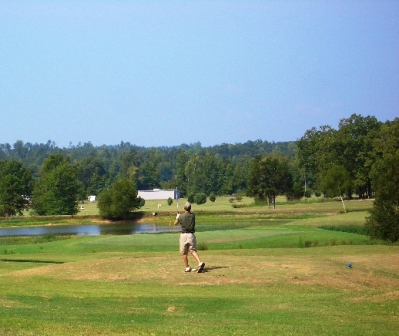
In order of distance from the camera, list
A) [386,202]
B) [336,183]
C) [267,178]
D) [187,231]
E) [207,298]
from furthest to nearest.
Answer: [267,178], [336,183], [386,202], [187,231], [207,298]

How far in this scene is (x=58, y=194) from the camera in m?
114

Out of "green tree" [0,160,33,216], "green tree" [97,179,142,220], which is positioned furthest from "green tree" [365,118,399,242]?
"green tree" [0,160,33,216]

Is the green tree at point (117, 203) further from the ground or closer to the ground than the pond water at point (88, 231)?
further from the ground

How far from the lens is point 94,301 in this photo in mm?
17797

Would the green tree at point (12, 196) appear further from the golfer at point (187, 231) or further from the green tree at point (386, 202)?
the golfer at point (187, 231)

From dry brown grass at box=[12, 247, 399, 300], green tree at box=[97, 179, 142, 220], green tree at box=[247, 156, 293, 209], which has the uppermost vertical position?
green tree at box=[247, 156, 293, 209]

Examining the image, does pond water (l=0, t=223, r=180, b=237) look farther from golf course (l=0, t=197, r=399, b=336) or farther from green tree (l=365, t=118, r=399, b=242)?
golf course (l=0, t=197, r=399, b=336)

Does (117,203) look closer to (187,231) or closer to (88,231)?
(88,231)

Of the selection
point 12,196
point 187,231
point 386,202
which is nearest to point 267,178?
point 12,196

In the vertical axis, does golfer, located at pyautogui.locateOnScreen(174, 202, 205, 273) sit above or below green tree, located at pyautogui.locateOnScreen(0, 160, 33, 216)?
below

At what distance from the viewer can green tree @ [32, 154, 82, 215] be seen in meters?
114

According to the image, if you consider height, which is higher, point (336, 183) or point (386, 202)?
point (336, 183)

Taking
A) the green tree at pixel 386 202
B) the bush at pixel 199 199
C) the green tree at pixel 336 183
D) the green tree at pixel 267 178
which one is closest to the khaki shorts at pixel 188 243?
the green tree at pixel 386 202

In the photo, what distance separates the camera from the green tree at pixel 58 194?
114 meters
